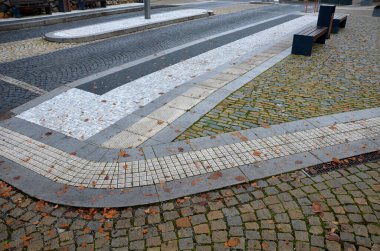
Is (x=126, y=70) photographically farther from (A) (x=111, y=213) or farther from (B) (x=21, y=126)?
(A) (x=111, y=213)

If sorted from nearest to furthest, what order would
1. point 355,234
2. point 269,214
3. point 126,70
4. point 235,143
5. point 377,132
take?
point 355,234, point 269,214, point 235,143, point 377,132, point 126,70

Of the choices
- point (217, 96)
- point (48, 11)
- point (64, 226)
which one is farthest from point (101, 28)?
point (64, 226)

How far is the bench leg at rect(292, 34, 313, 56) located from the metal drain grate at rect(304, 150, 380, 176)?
558cm

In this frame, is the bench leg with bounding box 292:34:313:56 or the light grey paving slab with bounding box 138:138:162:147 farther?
the bench leg with bounding box 292:34:313:56

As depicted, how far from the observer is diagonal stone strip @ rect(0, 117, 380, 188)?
13.0 feet

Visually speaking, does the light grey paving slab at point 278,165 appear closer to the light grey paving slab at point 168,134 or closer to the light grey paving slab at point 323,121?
the light grey paving slab at point 323,121

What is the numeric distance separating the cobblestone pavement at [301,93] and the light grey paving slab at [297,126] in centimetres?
16

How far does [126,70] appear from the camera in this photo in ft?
27.3

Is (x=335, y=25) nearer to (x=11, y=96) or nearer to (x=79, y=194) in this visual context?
(x=11, y=96)

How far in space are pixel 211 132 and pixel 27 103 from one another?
3.89 m

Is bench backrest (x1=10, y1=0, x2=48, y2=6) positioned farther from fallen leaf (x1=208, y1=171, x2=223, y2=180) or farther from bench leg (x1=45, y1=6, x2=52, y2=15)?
fallen leaf (x1=208, y1=171, x2=223, y2=180)

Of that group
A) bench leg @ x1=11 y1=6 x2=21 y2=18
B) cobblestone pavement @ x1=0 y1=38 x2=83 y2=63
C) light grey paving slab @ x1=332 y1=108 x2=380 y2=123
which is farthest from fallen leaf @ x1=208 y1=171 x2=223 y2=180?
bench leg @ x1=11 y1=6 x2=21 y2=18

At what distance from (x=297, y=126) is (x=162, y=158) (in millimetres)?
2412

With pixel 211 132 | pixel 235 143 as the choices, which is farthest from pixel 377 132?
pixel 211 132
